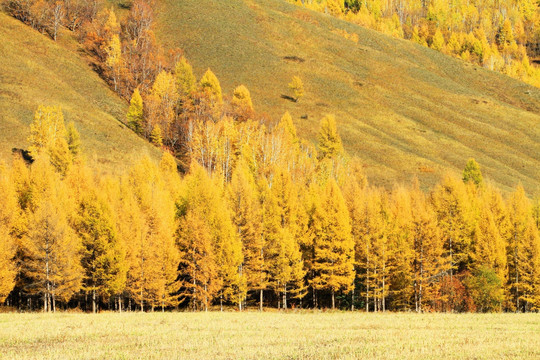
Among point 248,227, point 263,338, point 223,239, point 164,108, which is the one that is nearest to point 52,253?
point 223,239

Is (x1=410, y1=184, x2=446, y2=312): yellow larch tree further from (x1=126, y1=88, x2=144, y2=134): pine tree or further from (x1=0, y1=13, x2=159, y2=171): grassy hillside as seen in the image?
(x1=126, y1=88, x2=144, y2=134): pine tree

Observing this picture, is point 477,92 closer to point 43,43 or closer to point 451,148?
point 451,148

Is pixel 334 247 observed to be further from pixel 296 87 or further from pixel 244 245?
pixel 296 87

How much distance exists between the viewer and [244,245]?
5194cm

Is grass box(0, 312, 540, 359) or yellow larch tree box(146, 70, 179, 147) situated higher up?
yellow larch tree box(146, 70, 179, 147)

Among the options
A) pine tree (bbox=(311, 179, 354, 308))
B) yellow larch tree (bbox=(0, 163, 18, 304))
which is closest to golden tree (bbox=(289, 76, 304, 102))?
pine tree (bbox=(311, 179, 354, 308))

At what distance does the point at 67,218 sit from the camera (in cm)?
4950

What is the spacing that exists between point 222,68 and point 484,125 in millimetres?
83943

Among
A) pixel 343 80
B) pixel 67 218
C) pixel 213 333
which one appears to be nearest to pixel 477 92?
pixel 343 80

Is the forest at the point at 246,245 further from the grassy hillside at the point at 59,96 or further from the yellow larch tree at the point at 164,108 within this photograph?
the yellow larch tree at the point at 164,108

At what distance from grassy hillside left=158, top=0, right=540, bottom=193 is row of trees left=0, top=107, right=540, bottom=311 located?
5199 cm

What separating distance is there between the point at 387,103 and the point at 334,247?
11794 centimetres

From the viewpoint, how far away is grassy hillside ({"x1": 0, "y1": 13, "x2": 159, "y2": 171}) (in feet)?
320

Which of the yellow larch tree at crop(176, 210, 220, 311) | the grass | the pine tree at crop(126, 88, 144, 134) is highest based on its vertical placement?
the pine tree at crop(126, 88, 144, 134)
